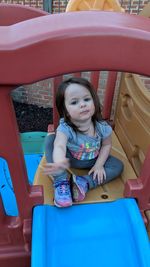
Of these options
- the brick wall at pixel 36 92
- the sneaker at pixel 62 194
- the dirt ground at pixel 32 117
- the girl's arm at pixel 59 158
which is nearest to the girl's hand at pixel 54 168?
the girl's arm at pixel 59 158

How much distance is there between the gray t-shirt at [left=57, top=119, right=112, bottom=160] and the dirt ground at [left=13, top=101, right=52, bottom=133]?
1866 millimetres

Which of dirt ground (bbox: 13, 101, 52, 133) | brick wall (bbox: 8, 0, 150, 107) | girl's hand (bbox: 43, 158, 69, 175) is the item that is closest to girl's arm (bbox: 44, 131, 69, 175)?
girl's hand (bbox: 43, 158, 69, 175)

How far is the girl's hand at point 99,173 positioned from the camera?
117 cm

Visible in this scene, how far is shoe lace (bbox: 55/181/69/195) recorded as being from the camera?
105cm

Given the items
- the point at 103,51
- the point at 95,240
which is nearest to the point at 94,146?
the point at 95,240

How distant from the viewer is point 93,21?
68cm

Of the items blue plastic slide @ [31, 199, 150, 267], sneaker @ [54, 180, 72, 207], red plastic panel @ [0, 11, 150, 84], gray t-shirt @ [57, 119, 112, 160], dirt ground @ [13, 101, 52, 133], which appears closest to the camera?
red plastic panel @ [0, 11, 150, 84]

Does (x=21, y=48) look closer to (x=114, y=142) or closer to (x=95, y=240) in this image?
(x=95, y=240)

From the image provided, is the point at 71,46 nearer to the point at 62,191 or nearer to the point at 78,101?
the point at 78,101

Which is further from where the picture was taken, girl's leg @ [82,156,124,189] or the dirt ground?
the dirt ground

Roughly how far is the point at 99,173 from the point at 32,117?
7.49ft

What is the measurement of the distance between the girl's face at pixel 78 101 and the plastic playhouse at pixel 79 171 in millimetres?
258

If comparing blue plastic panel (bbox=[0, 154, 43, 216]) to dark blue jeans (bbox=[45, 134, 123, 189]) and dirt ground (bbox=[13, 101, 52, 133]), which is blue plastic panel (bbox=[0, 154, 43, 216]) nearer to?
dark blue jeans (bbox=[45, 134, 123, 189])

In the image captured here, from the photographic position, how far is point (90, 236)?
934 millimetres
